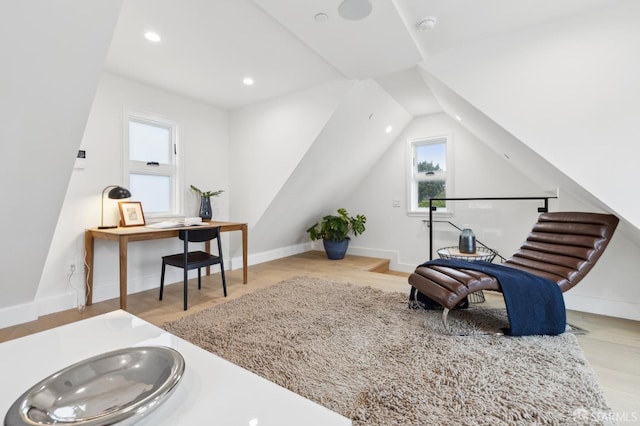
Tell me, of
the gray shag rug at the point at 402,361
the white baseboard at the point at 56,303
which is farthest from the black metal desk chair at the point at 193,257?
the white baseboard at the point at 56,303

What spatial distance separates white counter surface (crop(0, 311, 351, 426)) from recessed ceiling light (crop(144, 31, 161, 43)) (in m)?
2.11

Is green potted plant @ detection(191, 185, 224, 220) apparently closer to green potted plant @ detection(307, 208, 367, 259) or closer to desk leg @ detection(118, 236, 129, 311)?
desk leg @ detection(118, 236, 129, 311)

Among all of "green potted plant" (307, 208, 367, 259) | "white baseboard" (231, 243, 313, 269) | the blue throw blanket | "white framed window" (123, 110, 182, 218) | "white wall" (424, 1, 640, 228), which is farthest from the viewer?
"green potted plant" (307, 208, 367, 259)

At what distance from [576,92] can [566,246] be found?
3.75 feet

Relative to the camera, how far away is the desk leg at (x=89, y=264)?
267 centimetres

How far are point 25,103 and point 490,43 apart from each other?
3.10 metres

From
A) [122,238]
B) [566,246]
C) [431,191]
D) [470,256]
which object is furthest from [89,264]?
[431,191]

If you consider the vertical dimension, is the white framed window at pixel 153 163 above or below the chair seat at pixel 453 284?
above

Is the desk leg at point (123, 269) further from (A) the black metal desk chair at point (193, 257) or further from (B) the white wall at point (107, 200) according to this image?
(B) the white wall at point (107, 200)

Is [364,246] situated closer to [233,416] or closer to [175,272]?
[175,272]

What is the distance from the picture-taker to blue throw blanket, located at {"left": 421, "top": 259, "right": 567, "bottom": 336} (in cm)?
197

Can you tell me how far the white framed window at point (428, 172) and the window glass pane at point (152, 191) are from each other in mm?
3460

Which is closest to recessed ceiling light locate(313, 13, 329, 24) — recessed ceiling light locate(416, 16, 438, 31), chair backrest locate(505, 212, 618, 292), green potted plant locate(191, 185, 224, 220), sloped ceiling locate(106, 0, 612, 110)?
sloped ceiling locate(106, 0, 612, 110)

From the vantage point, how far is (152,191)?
10.7ft
